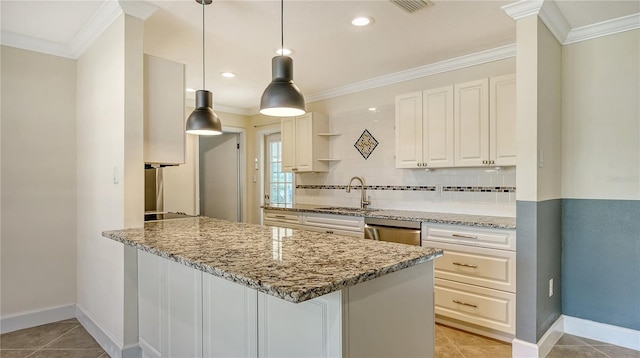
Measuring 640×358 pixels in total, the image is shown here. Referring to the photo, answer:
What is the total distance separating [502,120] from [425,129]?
69 cm

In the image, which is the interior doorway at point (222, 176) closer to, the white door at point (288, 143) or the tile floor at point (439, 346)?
the white door at point (288, 143)

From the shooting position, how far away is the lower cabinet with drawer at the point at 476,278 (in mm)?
2658

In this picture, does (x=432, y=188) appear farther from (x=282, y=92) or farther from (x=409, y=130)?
(x=282, y=92)

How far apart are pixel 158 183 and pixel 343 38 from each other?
2.31 metres

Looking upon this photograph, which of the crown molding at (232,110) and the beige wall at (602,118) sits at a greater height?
the crown molding at (232,110)

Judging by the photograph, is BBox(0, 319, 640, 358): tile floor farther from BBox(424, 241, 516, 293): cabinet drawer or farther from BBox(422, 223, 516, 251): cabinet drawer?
BBox(422, 223, 516, 251): cabinet drawer

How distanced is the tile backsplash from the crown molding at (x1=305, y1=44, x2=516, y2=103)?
297mm

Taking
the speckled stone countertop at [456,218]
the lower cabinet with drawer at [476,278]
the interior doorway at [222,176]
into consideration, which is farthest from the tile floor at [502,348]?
the interior doorway at [222,176]

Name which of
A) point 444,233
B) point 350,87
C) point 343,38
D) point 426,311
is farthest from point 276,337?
point 350,87

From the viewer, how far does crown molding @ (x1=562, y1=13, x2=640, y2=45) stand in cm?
255

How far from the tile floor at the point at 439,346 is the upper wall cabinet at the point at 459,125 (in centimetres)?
143

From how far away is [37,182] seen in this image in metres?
3.05

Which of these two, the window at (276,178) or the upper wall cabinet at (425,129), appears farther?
the window at (276,178)

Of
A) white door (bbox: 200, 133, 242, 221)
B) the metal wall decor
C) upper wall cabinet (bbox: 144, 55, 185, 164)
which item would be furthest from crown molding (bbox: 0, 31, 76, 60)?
the metal wall decor
